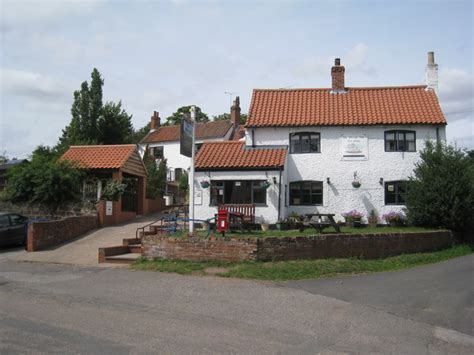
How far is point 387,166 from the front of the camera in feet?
74.9

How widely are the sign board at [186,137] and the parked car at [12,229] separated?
30.8ft

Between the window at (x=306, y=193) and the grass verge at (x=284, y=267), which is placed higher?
the window at (x=306, y=193)

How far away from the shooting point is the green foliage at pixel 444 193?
786 inches

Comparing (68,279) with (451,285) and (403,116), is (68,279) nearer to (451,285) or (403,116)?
(451,285)

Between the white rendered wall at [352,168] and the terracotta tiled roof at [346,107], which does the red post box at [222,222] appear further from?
the terracotta tiled roof at [346,107]

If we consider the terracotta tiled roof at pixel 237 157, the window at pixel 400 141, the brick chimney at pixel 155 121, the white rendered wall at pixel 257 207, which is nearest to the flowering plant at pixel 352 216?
the white rendered wall at pixel 257 207

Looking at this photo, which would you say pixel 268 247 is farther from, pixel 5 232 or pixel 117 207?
pixel 117 207

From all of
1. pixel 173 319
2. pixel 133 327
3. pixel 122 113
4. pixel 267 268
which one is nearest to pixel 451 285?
pixel 267 268

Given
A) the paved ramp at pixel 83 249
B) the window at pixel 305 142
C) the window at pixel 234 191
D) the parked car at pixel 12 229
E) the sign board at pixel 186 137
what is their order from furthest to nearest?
1. the window at pixel 305 142
2. the window at pixel 234 191
3. the parked car at pixel 12 229
4. the paved ramp at pixel 83 249
5. the sign board at pixel 186 137

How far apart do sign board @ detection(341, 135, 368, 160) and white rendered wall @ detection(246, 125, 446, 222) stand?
0.18m

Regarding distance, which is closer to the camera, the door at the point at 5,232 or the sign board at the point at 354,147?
the door at the point at 5,232

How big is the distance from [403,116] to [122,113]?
1038 inches

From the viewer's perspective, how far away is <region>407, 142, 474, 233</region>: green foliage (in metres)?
20.0

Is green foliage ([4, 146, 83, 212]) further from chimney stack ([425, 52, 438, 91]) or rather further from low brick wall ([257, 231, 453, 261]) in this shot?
chimney stack ([425, 52, 438, 91])
